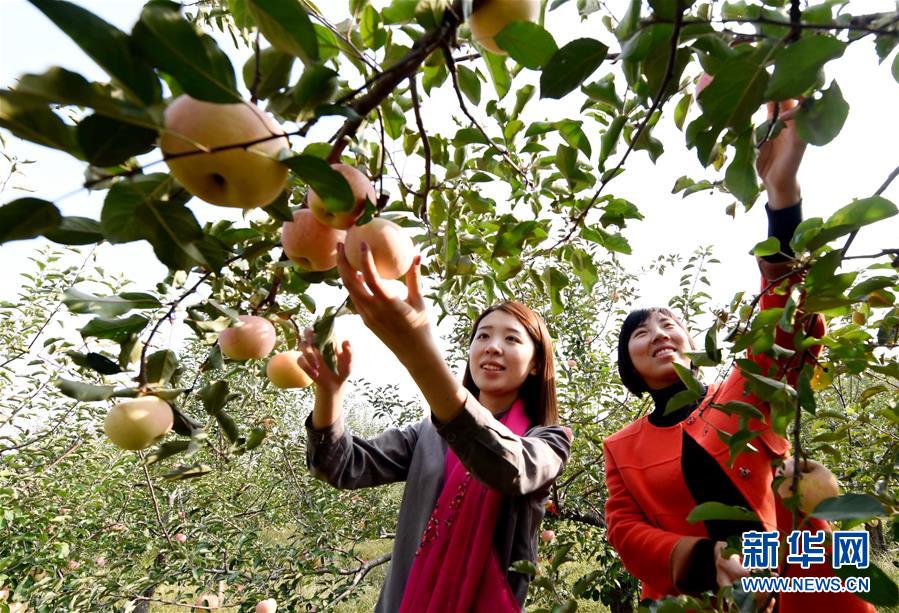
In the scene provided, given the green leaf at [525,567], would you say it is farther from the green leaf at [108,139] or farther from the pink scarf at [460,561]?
the green leaf at [108,139]

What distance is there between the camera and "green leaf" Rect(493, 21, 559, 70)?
62cm

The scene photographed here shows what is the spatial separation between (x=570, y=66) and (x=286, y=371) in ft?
2.75

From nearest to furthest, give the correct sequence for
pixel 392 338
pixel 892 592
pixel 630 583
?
1. pixel 892 592
2. pixel 392 338
3. pixel 630 583

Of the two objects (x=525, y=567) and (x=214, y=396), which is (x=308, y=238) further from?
(x=525, y=567)

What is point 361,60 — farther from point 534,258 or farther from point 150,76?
point 534,258

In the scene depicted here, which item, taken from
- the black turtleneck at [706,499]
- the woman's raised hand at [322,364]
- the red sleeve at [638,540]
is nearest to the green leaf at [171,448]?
the woman's raised hand at [322,364]

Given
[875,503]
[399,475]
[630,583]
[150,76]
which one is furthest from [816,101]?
[630,583]

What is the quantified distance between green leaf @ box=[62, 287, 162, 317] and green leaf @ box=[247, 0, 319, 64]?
0.43m

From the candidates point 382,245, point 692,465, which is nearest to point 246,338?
point 382,245

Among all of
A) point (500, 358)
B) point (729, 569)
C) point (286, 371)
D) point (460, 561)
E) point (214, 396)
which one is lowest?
point (460, 561)

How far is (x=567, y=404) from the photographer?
399 centimetres

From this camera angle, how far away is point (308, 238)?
77 cm

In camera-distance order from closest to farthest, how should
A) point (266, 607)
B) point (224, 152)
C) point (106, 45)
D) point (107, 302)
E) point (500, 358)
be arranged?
1. point (106, 45)
2. point (224, 152)
3. point (107, 302)
4. point (500, 358)
5. point (266, 607)

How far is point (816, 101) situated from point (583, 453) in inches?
143
